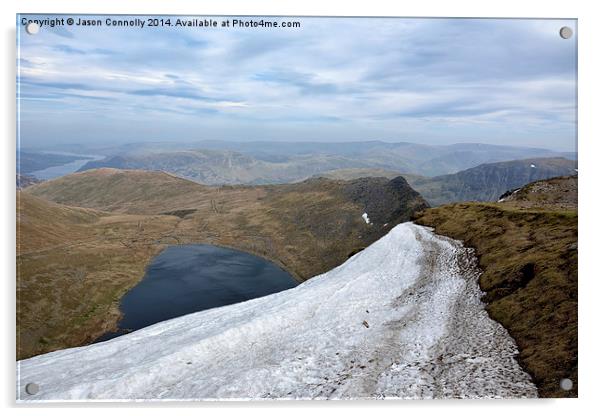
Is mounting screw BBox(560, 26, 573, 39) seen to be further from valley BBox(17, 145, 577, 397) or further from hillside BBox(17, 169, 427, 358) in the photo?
hillside BBox(17, 169, 427, 358)

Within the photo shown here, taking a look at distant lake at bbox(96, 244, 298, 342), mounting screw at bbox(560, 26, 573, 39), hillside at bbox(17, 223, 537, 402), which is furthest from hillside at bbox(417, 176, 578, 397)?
distant lake at bbox(96, 244, 298, 342)

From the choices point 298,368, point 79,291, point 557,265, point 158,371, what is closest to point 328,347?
point 298,368

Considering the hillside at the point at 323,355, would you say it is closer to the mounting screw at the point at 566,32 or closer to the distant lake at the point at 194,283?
the mounting screw at the point at 566,32

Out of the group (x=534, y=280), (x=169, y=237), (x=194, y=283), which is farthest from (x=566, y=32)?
(x=169, y=237)

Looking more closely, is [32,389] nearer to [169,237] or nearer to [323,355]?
[323,355]

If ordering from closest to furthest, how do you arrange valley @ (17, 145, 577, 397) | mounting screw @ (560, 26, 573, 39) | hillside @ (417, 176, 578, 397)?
hillside @ (417, 176, 578, 397), valley @ (17, 145, 577, 397), mounting screw @ (560, 26, 573, 39)
